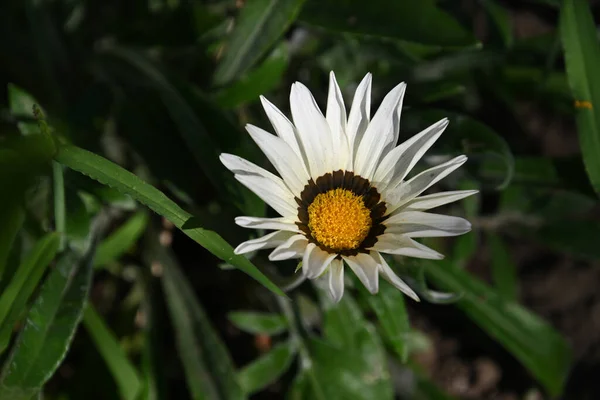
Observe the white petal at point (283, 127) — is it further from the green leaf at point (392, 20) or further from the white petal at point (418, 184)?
the green leaf at point (392, 20)

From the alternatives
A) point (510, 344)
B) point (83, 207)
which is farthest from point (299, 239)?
point (510, 344)

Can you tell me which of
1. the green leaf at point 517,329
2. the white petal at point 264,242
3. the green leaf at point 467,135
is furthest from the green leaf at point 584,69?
the white petal at point 264,242

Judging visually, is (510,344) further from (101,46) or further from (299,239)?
(101,46)

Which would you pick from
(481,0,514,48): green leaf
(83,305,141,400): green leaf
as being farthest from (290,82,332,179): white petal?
(481,0,514,48): green leaf

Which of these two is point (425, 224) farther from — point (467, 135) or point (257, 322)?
point (257, 322)

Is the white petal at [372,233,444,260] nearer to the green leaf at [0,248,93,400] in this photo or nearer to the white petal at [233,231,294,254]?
the white petal at [233,231,294,254]
